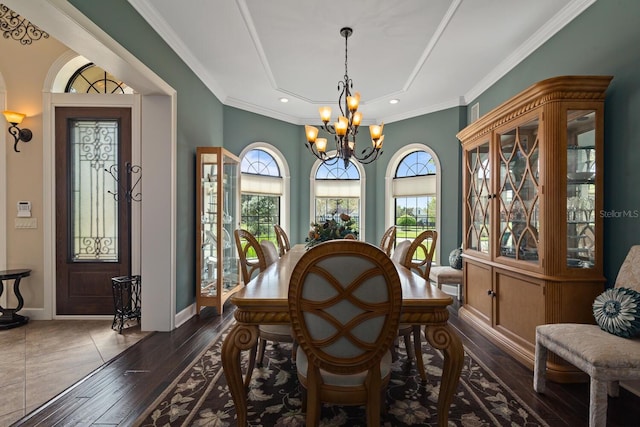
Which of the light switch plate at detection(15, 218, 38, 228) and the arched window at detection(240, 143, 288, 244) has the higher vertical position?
the arched window at detection(240, 143, 288, 244)

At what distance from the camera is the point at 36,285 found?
3.60 metres

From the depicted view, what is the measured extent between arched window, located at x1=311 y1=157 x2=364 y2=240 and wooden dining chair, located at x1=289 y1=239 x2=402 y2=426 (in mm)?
4729

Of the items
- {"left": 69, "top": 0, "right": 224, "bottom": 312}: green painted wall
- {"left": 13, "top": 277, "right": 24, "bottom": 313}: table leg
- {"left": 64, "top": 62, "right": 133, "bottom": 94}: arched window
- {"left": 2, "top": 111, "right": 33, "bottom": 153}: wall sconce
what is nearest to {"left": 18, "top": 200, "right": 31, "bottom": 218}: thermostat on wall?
{"left": 2, "top": 111, "right": 33, "bottom": 153}: wall sconce

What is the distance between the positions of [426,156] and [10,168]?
5.62 m

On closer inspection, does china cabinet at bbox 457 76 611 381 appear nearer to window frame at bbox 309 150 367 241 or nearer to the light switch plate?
window frame at bbox 309 150 367 241

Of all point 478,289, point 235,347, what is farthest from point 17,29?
point 478,289

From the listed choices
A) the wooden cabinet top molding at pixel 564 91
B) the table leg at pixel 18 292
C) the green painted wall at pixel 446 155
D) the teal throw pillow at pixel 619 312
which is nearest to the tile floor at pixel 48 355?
the table leg at pixel 18 292

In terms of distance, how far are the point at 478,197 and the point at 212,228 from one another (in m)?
3.15

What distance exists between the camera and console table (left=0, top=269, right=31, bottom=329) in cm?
333

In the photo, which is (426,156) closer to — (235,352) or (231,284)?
(231,284)

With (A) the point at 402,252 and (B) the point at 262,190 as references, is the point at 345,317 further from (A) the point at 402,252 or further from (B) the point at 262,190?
(B) the point at 262,190

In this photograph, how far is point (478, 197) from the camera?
359 centimetres

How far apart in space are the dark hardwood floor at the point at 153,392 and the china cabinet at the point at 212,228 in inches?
38.0

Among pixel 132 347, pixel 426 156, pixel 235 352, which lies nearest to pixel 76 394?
pixel 132 347
